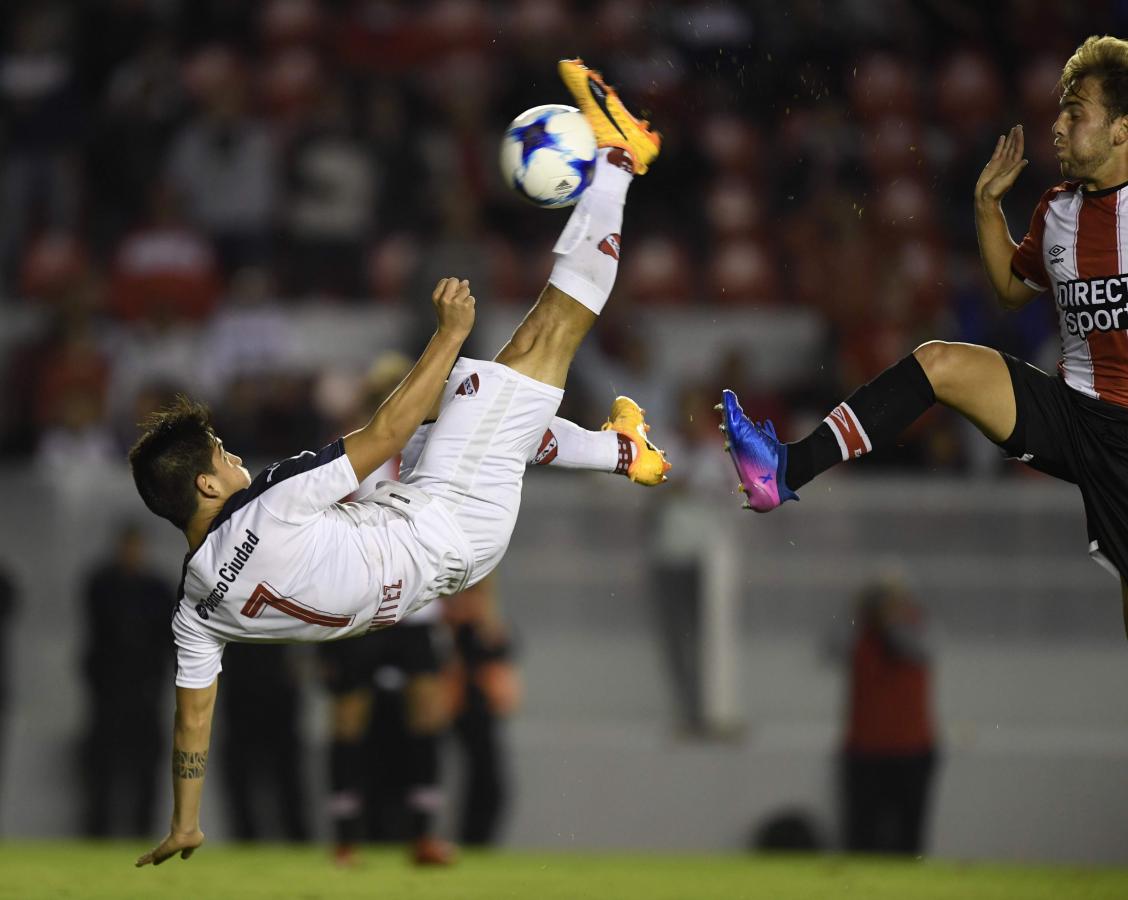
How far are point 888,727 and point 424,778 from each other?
2777 mm

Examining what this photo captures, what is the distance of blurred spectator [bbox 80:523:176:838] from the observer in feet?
32.9

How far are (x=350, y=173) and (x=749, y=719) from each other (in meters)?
5.34

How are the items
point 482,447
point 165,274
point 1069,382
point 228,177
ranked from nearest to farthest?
point 1069,382 → point 482,447 → point 165,274 → point 228,177

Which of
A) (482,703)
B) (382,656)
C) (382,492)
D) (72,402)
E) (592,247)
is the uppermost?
(592,247)

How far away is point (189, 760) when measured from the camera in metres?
5.84

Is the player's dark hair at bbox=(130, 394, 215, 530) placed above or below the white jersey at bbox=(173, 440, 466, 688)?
above

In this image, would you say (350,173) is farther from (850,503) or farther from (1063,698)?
(1063,698)

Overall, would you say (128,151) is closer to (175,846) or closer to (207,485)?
(207,485)

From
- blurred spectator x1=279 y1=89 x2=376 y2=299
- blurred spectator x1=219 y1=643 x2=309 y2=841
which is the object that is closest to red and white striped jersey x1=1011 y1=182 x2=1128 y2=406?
blurred spectator x1=219 y1=643 x2=309 y2=841

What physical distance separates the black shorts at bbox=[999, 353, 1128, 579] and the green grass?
238 centimetres

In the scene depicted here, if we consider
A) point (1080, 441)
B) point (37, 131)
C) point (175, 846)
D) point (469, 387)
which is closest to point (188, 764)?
point (175, 846)

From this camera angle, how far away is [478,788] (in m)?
10.0

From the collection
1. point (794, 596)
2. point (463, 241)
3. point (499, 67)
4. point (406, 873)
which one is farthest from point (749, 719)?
point (499, 67)

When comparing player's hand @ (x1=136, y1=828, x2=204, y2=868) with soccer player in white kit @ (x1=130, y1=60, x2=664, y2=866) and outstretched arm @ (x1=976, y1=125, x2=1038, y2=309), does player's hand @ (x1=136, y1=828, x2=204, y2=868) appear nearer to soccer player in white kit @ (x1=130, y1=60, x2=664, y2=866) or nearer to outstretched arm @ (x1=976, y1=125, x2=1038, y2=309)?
soccer player in white kit @ (x1=130, y1=60, x2=664, y2=866)
